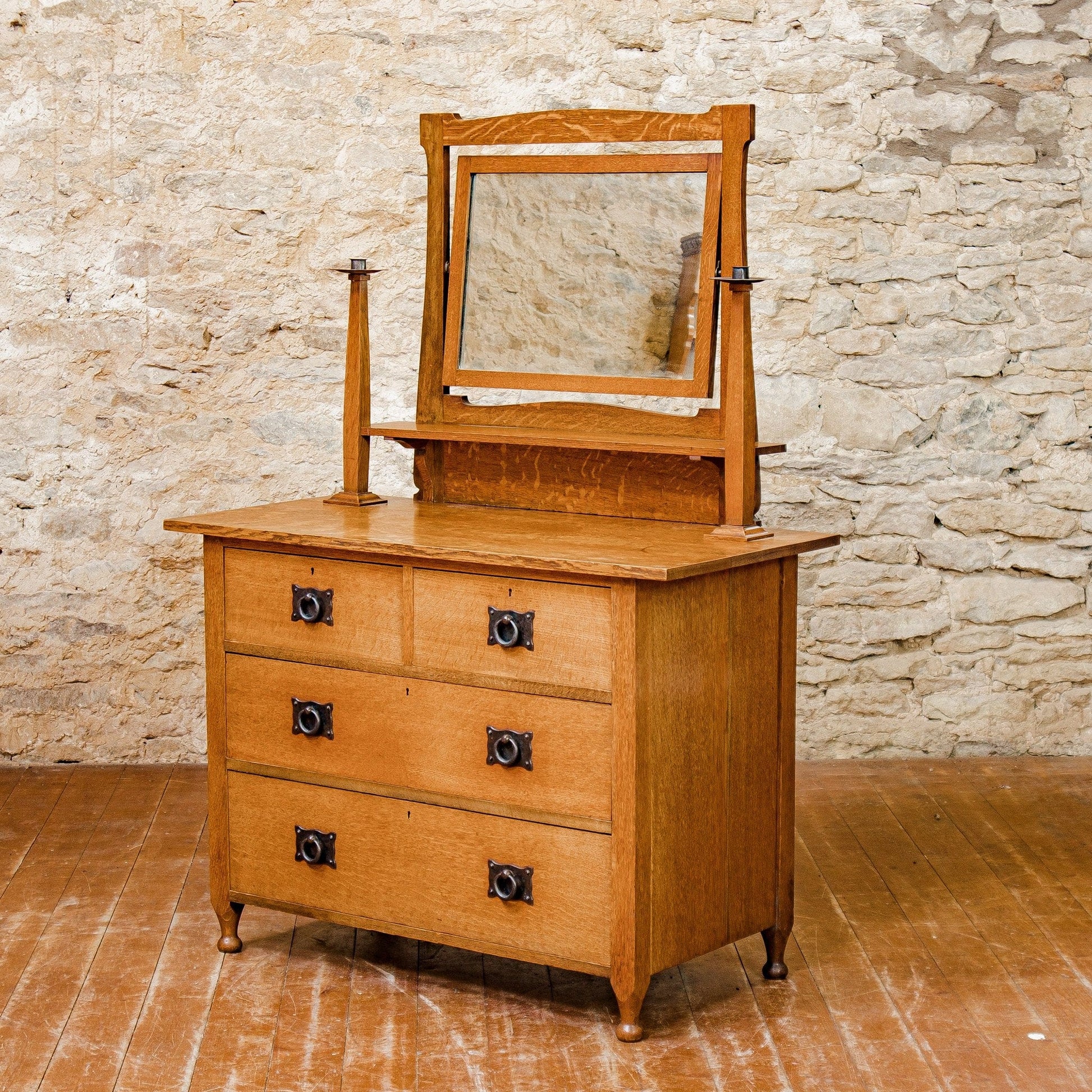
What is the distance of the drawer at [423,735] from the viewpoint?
2.84 metres

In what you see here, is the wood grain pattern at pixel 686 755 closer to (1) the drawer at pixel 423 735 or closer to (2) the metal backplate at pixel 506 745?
(1) the drawer at pixel 423 735

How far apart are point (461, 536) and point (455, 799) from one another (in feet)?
1.68

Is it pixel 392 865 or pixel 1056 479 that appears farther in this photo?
pixel 1056 479

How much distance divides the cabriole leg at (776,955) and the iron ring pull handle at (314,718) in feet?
3.25

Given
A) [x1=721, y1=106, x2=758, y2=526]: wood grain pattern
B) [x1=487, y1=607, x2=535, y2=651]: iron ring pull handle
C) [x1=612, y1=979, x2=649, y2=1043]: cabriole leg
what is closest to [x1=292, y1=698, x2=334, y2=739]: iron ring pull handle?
[x1=487, y1=607, x2=535, y2=651]: iron ring pull handle

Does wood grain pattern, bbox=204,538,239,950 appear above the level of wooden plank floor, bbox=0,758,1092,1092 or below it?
above

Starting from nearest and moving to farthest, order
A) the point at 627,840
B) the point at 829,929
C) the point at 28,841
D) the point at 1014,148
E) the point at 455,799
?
the point at 627,840 < the point at 455,799 < the point at 829,929 < the point at 28,841 < the point at 1014,148

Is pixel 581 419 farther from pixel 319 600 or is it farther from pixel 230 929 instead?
pixel 230 929

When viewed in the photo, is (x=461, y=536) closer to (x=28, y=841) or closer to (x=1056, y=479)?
(x=28, y=841)

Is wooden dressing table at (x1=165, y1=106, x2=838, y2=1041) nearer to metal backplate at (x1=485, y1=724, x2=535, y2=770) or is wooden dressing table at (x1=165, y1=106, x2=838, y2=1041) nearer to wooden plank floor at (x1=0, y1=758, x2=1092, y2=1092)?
metal backplate at (x1=485, y1=724, x2=535, y2=770)

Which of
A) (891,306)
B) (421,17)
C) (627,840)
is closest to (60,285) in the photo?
(421,17)

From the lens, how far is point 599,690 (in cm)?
280

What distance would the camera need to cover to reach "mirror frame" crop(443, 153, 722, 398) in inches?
125

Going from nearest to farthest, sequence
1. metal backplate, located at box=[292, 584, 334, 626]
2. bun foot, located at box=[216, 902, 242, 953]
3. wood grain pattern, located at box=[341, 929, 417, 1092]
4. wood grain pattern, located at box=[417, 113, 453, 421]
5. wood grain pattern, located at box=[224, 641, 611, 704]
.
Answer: wood grain pattern, located at box=[341, 929, 417, 1092]
wood grain pattern, located at box=[224, 641, 611, 704]
metal backplate, located at box=[292, 584, 334, 626]
bun foot, located at box=[216, 902, 242, 953]
wood grain pattern, located at box=[417, 113, 453, 421]
